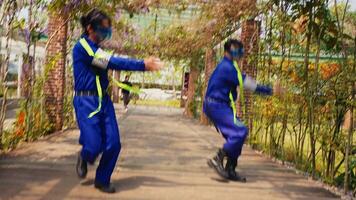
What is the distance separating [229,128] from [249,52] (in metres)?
5.38

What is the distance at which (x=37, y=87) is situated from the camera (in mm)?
11227

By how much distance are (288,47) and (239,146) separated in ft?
11.1

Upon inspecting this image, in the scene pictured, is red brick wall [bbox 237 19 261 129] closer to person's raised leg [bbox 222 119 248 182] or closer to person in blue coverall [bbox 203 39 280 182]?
person in blue coverall [bbox 203 39 280 182]

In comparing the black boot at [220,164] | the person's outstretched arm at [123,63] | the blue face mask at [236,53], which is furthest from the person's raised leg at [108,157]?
the blue face mask at [236,53]

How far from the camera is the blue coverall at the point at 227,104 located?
6430mm

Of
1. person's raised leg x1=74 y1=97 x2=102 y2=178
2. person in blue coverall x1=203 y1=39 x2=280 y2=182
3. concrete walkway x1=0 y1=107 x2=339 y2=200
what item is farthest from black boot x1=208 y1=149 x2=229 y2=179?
person's raised leg x1=74 y1=97 x2=102 y2=178

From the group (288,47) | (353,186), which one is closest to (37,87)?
(288,47)

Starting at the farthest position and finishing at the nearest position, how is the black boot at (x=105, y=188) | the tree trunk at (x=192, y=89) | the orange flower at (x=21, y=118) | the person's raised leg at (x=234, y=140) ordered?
the tree trunk at (x=192, y=89)
the orange flower at (x=21, y=118)
the person's raised leg at (x=234, y=140)
the black boot at (x=105, y=188)

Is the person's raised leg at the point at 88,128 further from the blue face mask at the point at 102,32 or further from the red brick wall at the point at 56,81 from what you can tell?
the red brick wall at the point at 56,81

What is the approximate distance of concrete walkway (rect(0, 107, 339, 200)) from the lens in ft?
17.6

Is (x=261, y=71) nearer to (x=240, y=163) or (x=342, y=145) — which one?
(x=240, y=163)

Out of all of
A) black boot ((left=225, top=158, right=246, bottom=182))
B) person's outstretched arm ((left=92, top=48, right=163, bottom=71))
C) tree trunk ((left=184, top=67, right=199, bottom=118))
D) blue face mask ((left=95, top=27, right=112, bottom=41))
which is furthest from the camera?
tree trunk ((left=184, top=67, right=199, bottom=118))

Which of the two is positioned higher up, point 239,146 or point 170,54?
point 170,54

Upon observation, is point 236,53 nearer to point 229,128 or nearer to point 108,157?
point 229,128
